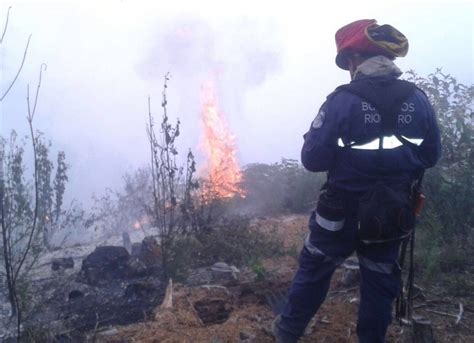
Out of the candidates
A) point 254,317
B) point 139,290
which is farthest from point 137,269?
point 254,317

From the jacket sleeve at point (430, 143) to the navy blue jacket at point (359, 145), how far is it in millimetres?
43

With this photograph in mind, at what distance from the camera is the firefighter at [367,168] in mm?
2717

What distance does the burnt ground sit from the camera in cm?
356

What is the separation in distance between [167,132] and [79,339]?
3.09m

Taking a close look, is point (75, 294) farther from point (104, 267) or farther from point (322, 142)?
point (322, 142)

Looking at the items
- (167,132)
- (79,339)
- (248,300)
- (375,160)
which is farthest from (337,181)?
(167,132)

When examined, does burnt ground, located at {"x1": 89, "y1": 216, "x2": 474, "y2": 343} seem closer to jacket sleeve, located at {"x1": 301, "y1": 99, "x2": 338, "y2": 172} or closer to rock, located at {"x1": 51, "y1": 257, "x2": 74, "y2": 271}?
jacket sleeve, located at {"x1": 301, "y1": 99, "x2": 338, "y2": 172}

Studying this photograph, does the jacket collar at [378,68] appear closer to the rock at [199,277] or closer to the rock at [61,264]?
the rock at [199,277]

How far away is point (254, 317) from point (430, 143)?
2.21 metres

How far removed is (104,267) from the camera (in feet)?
19.7

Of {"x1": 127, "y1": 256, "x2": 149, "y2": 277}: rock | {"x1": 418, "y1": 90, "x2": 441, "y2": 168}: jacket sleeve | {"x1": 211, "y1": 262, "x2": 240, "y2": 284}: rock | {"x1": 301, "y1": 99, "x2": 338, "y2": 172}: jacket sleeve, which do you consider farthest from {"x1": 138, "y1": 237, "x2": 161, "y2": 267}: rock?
{"x1": 418, "y1": 90, "x2": 441, "y2": 168}: jacket sleeve

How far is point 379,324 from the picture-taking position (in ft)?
9.33

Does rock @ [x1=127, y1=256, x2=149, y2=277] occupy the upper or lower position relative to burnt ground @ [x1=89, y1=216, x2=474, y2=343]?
upper

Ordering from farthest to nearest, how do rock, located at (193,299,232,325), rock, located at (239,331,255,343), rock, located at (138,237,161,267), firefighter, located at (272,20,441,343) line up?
rock, located at (138,237,161,267), rock, located at (193,299,232,325), rock, located at (239,331,255,343), firefighter, located at (272,20,441,343)
